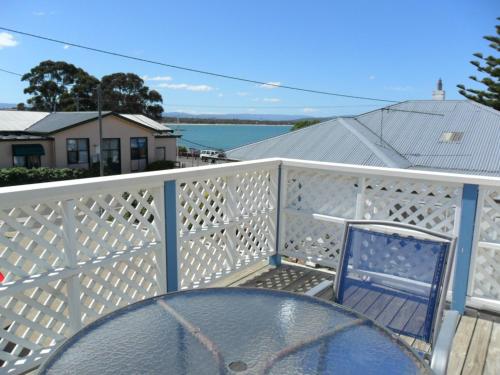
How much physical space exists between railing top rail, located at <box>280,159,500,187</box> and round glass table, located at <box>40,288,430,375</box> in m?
1.67

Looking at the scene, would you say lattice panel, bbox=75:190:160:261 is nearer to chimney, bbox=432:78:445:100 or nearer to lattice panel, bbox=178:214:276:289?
lattice panel, bbox=178:214:276:289

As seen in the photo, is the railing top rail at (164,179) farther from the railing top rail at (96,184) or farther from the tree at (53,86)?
the tree at (53,86)

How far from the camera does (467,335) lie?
2453 millimetres

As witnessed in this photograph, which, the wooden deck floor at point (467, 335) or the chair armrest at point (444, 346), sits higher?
the chair armrest at point (444, 346)

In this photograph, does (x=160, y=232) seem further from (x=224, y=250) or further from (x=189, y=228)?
(x=224, y=250)

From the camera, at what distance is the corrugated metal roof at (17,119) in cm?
1881

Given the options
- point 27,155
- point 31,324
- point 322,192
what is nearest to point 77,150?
point 27,155

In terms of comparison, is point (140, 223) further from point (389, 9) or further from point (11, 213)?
point (389, 9)

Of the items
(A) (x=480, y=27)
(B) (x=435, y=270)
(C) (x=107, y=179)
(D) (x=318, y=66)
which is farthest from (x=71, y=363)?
(D) (x=318, y=66)

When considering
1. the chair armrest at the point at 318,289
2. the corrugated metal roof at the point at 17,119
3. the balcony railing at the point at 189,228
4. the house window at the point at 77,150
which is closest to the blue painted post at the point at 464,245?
the balcony railing at the point at 189,228

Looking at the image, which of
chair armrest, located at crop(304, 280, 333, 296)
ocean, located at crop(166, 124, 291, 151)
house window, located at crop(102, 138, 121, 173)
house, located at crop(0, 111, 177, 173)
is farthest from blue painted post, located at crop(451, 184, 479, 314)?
house window, located at crop(102, 138, 121, 173)

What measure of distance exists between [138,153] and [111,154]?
1.76 metres

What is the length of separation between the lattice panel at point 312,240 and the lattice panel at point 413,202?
365 millimetres

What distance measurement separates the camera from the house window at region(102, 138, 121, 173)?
2053 cm
